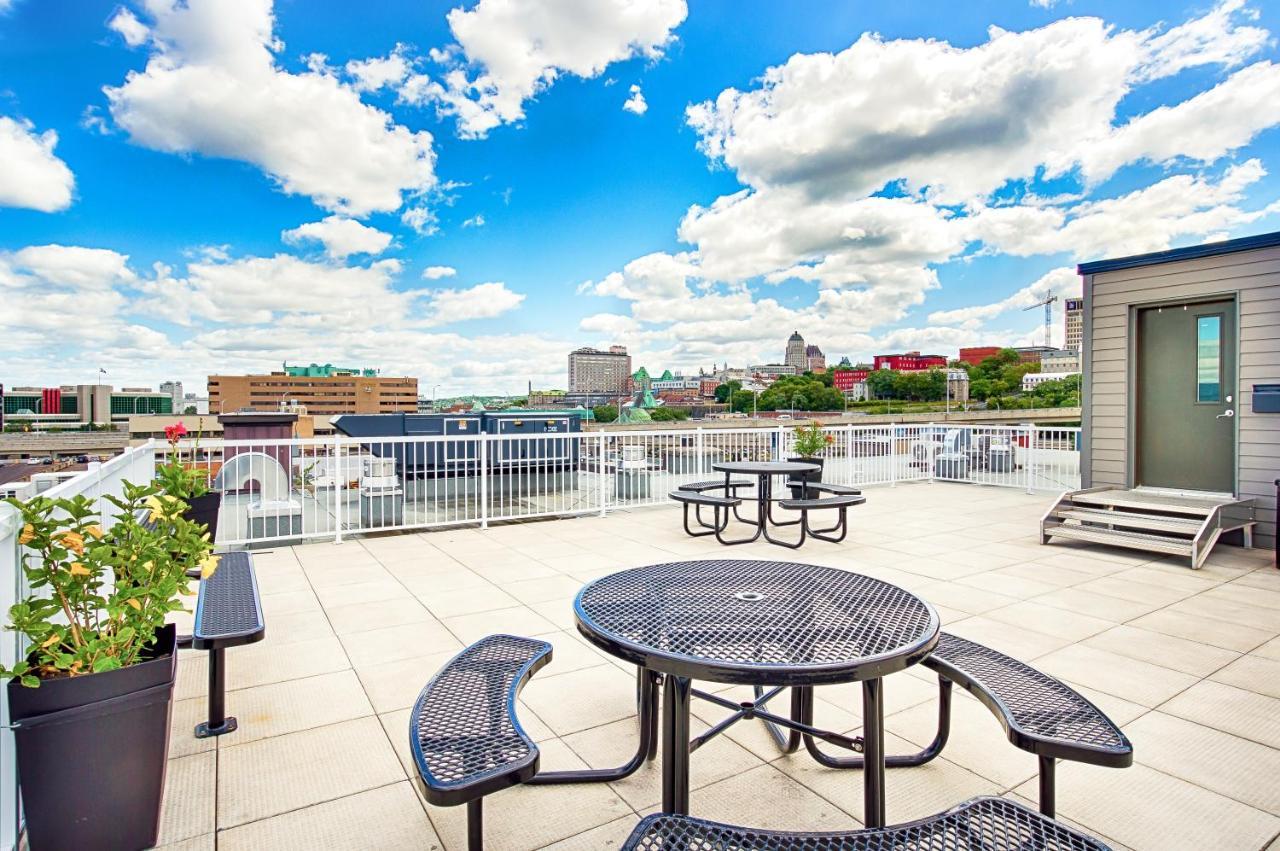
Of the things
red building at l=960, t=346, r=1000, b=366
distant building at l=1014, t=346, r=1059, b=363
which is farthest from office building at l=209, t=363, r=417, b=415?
red building at l=960, t=346, r=1000, b=366

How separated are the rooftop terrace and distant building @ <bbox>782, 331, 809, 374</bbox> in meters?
102

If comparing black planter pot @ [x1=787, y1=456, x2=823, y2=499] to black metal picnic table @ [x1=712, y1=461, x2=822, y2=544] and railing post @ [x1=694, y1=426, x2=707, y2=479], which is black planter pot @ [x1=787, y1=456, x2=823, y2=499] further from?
railing post @ [x1=694, y1=426, x2=707, y2=479]

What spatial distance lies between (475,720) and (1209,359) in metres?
7.55

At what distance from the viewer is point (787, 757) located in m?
2.21

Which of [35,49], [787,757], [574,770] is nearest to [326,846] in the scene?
[574,770]

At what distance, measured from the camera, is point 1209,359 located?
589cm

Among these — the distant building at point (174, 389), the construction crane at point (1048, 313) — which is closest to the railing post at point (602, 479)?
the distant building at point (174, 389)

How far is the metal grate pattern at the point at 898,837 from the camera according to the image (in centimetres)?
107

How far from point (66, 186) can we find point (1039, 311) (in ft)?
335

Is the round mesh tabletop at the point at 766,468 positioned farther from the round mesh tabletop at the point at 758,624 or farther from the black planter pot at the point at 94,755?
the black planter pot at the point at 94,755

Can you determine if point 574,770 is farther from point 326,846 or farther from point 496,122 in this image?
point 496,122

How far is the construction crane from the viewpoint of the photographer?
8000 cm

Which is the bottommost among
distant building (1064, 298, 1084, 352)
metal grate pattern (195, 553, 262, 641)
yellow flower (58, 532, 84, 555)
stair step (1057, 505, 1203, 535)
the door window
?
stair step (1057, 505, 1203, 535)

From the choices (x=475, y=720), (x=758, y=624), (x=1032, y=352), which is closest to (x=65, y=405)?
(x=475, y=720)
